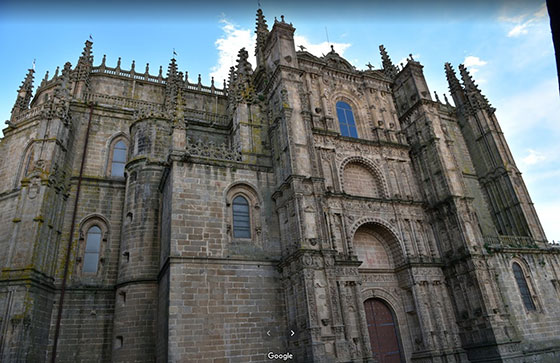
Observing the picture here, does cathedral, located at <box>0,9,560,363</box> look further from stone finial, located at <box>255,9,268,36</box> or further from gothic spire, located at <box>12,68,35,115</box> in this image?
stone finial, located at <box>255,9,268,36</box>

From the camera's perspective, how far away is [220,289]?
611 inches

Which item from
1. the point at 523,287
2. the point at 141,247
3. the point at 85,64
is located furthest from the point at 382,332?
the point at 85,64

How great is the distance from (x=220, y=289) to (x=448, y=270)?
1253 cm

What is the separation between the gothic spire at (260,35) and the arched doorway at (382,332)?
57.8ft

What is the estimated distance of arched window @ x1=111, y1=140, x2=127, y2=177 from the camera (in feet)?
75.9

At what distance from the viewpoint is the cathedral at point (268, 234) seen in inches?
613

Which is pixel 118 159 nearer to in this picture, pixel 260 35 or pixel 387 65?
pixel 260 35

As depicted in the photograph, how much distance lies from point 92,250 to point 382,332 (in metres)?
15.8

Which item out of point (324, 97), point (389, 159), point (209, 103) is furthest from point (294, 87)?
point (209, 103)

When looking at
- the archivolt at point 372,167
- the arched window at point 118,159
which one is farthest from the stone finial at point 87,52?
the archivolt at point 372,167

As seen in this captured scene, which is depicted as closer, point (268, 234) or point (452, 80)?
point (268, 234)

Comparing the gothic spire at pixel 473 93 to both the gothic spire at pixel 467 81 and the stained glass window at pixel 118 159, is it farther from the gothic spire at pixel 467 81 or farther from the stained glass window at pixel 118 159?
the stained glass window at pixel 118 159

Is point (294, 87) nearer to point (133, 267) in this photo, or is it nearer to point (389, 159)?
point (389, 159)

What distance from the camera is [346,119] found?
78.2 ft
